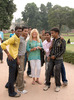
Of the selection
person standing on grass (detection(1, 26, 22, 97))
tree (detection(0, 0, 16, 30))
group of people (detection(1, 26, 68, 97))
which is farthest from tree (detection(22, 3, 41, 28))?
person standing on grass (detection(1, 26, 22, 97))

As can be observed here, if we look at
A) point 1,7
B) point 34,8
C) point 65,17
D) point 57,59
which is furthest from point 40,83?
point 34,8

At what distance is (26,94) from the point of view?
357 centimetres

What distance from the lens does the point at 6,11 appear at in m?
27.2

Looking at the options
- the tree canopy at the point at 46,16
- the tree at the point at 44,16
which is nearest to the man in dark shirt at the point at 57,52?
the tree canopy at the point at 46,16

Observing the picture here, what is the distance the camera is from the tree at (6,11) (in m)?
25.9

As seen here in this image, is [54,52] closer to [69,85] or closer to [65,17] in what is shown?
[69,85]

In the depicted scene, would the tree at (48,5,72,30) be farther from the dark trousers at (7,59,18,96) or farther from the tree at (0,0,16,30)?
the dark trousers at (7,59,18,96)

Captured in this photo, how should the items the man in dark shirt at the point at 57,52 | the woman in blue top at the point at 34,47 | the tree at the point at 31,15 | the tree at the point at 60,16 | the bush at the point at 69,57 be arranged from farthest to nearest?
1. the tree at the point at 31,15
2. the tree at the point at 60,16
3. the bush at the point at 69,57
4. the woman in blue top at the point at 34,47
5. the man in dark shirt at the point at 57,52

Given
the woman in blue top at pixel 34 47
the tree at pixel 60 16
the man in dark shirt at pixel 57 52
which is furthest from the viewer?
the tree at pixel 60 16

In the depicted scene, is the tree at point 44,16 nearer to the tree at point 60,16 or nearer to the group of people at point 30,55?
the tree at point 60,16

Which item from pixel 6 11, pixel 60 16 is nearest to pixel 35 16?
pixel 60 16

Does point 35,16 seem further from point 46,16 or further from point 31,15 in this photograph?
point 46,16

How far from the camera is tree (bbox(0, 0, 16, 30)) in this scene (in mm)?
25906

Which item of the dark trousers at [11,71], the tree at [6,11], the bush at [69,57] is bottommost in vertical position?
the bush at [69,57]
